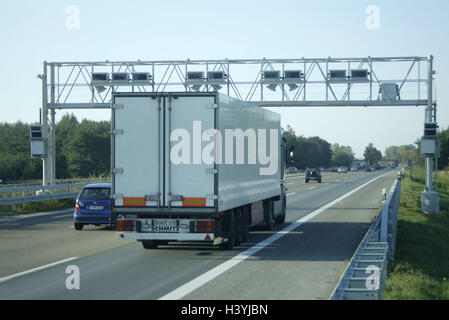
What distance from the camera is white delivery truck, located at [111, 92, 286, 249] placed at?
1330cm

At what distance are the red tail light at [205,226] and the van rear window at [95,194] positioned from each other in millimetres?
7019

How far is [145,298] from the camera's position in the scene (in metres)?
9.20

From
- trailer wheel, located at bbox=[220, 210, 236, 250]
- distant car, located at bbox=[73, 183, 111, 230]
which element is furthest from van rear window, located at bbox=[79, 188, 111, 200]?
trailer wheel, located at bbox=[220, 210, 236, 250]

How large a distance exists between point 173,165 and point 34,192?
71.3ft

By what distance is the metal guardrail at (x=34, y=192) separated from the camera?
28.0 meters

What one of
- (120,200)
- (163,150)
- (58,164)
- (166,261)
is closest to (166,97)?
(163,150)

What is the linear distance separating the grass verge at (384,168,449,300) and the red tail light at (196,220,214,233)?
3545mm

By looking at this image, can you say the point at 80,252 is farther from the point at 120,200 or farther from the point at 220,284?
the point at 220,284

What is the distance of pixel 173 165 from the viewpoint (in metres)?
13.5

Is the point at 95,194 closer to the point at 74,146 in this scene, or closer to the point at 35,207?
the point at 35,207

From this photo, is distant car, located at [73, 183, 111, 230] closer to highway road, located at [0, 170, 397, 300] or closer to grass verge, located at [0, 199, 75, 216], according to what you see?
highway road, located at [0, 170, 397, 300]

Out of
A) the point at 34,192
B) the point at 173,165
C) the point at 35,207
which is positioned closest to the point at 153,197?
the point at 173,165

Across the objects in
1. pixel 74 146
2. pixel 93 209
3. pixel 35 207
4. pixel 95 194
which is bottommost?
pixel 35 207
